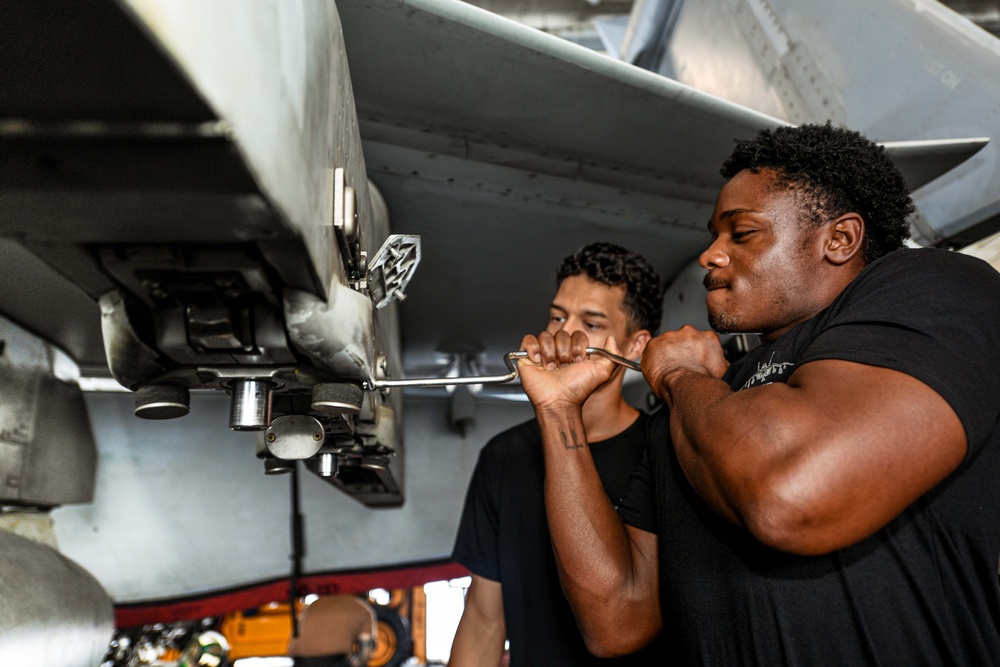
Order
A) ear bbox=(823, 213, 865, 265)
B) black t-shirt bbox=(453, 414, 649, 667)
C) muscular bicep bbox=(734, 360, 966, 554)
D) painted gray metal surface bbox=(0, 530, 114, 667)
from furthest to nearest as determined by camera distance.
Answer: black t-shirt bbox=(453, 414, 649, 667) → painted gray metal surface bbox=(0, 530, 114, 667) → ear bbox=(823, 213, 865, 265) → muscular bicep bbox=(734, 360, 966, 554)

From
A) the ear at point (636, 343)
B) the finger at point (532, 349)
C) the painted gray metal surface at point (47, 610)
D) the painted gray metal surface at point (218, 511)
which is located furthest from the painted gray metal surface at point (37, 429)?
the painted gray metal surface at point (218, 511)

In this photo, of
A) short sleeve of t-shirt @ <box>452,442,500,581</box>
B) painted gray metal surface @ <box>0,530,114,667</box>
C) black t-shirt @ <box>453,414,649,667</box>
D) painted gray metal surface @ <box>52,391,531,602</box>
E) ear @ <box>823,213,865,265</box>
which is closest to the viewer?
ear @ <box>823,213,865,265</box>

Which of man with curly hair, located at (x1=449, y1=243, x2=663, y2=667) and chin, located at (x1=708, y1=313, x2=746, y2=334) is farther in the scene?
man with curly hair, located at (x1=449, y1=243, x2=663, y2=667)

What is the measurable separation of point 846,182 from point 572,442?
0.62 m

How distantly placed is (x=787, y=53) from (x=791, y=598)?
2170 millimetres

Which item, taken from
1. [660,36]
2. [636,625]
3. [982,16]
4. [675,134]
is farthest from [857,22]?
[982,16]

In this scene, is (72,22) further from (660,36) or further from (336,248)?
(660,36)

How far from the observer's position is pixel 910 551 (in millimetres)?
719

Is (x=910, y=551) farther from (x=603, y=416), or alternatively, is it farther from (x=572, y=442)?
(x=603, y=416)

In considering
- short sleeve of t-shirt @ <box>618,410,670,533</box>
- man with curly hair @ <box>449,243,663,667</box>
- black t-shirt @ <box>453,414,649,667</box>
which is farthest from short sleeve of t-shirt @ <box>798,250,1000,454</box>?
black t-shirt @ <box>453,414,649,667</box>

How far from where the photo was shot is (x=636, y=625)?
42.2 inches

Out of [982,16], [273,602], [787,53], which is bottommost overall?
[273,602]

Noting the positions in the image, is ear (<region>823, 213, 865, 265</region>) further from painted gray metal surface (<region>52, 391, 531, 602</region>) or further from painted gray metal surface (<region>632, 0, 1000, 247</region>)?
painted gray metal surface (<region>52, 391, 531, 602</region>)

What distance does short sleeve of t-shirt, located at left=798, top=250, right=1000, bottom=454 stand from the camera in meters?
0.65
